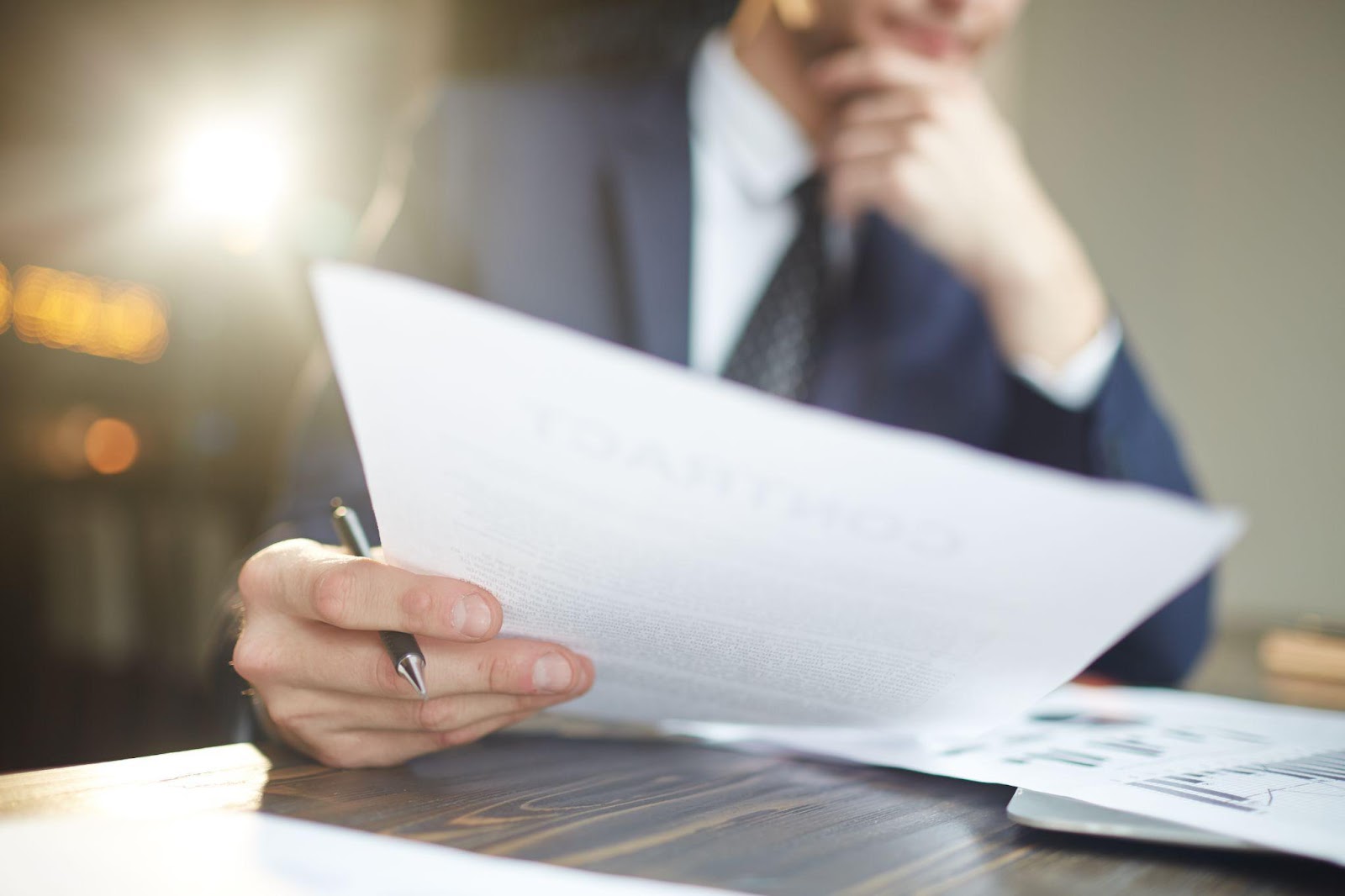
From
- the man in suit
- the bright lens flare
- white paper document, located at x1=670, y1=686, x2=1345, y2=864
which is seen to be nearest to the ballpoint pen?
white paper document, located at x1=670, y1=686, x2=1345, y2=864

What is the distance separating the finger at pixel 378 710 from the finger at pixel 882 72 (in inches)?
27.3

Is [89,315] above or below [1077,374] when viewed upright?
above

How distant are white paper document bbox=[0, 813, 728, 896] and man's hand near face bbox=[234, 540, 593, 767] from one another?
0.26 ft

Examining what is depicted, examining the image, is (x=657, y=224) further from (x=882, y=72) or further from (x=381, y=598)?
(x=381, y=598)

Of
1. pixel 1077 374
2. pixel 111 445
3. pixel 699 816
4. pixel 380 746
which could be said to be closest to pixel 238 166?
pixel 111 445

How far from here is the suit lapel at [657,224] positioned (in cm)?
92

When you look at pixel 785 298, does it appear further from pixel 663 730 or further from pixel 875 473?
pixel 875 473

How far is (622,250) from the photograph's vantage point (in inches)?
37.4

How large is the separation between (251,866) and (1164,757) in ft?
1.14

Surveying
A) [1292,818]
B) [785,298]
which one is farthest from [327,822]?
[785,298]

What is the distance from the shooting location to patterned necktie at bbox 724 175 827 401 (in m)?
0.93

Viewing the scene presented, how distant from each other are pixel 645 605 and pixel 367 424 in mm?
117

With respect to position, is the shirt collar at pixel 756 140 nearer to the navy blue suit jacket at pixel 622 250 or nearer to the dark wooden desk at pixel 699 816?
the navy blue suit jacket at pixel 622 250

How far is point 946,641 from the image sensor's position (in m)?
0.34
